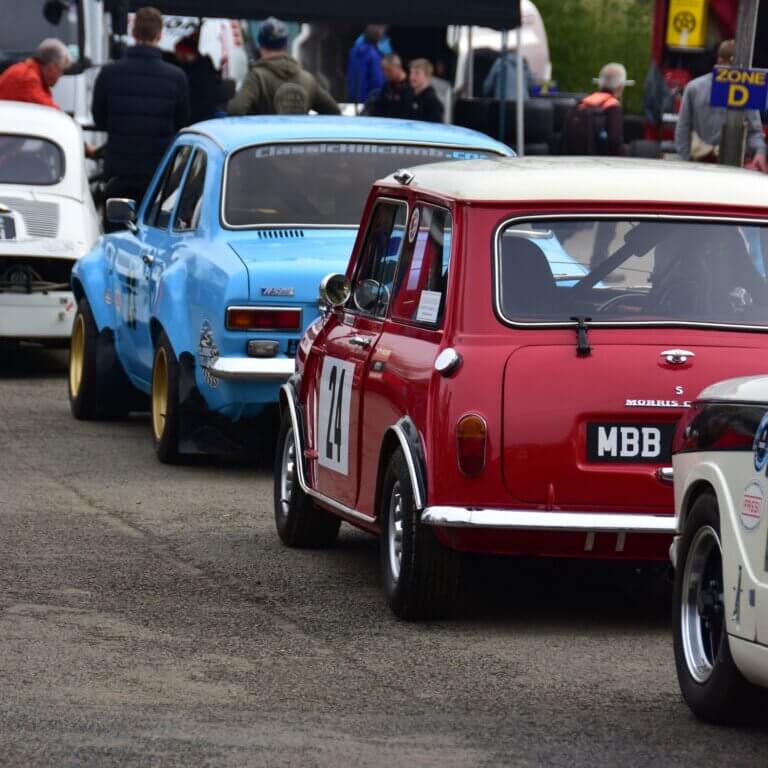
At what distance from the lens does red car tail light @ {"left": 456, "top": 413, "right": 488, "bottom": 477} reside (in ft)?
24.1

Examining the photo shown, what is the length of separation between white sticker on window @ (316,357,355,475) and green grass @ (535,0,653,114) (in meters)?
28.1

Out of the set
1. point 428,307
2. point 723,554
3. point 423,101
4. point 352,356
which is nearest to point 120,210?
point 352,356

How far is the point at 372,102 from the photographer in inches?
878

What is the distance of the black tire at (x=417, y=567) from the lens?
7.55 m

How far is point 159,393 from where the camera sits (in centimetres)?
1216

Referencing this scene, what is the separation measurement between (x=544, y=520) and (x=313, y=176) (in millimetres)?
4934

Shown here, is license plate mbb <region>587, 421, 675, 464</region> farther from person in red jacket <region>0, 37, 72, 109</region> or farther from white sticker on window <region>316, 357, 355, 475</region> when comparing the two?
person in red jacket <region>0, 37, 72, 109</region>

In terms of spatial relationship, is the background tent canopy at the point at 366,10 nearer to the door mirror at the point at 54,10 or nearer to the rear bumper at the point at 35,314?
the door mirror at the point at 54,10

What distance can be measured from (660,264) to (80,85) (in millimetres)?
17742

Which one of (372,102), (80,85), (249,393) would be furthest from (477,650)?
(80,85)

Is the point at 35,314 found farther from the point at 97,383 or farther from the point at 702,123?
the point at 702,123

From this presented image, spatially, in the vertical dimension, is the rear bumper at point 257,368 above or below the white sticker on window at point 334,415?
below

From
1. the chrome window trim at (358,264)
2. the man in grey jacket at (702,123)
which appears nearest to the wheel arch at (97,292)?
the chrome window trim at (358,264)

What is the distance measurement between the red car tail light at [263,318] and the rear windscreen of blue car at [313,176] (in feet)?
2.88
